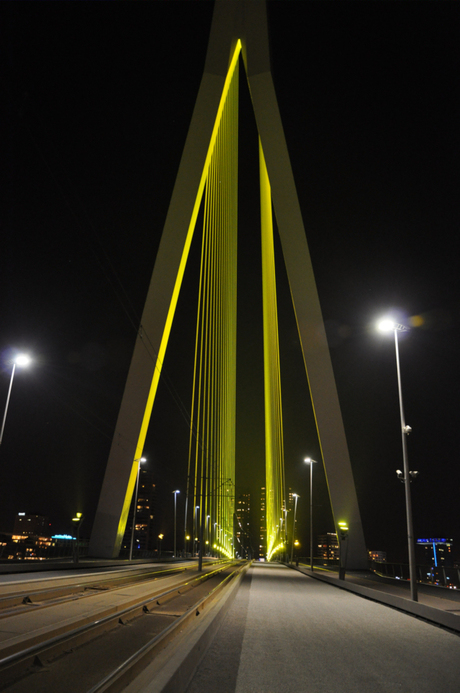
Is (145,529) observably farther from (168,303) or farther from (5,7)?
(5,7)

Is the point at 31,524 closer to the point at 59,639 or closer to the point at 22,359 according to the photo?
the point at 22,359

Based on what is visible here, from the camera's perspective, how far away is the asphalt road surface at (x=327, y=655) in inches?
145

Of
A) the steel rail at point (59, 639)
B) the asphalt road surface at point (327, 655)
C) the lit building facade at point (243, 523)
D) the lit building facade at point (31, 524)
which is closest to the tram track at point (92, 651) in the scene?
the steel rail at point (59, 639)

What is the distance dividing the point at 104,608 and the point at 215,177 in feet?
79.1

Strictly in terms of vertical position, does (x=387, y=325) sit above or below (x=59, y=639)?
above

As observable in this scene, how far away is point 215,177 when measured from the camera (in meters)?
27.0

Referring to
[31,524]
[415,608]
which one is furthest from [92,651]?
[31,524]

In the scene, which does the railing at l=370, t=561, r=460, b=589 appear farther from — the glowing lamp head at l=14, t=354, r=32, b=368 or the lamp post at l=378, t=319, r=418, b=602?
the glowing lamp head at l=14, t=354, r=32, b=368

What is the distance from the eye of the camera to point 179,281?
19.5 m

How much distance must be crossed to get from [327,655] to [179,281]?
16.2 m

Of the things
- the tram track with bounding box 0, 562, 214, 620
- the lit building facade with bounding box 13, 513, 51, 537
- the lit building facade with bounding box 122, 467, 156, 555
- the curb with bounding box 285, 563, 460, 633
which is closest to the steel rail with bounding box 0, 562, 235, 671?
the tram track with bounding box 0, 562, 214, 620

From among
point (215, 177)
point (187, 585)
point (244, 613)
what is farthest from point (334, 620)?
point (215, 177)

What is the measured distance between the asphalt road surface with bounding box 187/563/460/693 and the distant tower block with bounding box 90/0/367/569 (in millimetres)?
11242

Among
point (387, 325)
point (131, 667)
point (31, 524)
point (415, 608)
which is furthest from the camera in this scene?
point (31, 524)
